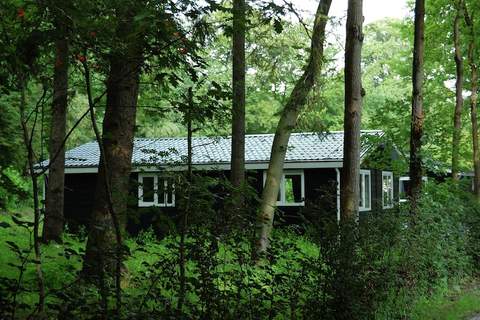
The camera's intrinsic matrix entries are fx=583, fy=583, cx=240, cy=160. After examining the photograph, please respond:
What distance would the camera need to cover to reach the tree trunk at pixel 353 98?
28.7ft

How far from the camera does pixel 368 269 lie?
7.37 m

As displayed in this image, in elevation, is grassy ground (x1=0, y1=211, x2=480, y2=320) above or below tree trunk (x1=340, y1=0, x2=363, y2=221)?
below

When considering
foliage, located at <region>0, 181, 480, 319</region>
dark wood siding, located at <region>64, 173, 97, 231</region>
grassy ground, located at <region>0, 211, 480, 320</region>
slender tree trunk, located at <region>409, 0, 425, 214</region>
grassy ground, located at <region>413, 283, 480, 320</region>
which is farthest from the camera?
dark wood siding, located at <region>64, 173, 97, 231</region>

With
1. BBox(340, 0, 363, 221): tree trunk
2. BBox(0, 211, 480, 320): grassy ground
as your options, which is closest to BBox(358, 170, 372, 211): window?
BBox(0, 211, 480, 320): grassy ground

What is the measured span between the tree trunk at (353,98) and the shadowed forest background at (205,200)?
23 millimetres

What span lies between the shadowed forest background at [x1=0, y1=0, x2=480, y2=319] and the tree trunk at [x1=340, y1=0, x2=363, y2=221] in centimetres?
2

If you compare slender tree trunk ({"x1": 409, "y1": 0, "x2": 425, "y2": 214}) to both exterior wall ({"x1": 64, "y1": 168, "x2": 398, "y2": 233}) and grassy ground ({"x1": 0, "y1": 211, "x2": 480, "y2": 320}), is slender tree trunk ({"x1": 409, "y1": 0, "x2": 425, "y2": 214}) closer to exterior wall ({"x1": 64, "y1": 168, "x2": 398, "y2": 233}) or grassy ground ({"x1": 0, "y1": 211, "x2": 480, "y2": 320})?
exterior wall ({"x1": 64, "y1": 168, "x2": 398, "y2": 233})

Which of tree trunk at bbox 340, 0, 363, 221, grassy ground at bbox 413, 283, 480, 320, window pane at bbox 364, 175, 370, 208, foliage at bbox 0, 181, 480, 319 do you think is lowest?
grassy ground at bbox 413, 283, 480, 320

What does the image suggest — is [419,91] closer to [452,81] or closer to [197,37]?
[197,37]

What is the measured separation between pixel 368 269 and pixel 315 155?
44.4 feet

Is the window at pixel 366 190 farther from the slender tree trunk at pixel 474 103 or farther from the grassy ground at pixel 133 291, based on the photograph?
the grassy ground at pixel 133 291

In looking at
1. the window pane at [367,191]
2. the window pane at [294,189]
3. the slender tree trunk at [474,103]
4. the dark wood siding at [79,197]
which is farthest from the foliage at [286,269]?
the dark wood siding at [79,197]

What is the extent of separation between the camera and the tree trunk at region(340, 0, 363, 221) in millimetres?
8758

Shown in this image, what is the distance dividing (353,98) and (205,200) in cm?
503
